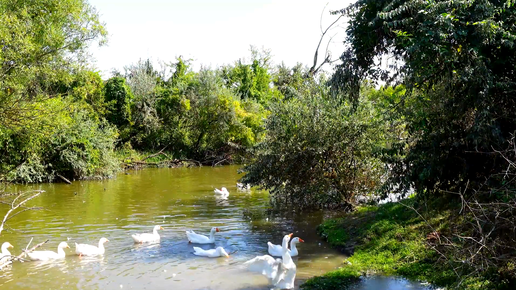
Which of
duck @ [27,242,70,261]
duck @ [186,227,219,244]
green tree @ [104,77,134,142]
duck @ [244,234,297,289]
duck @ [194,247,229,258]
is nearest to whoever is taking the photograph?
duck @ [244,234,297,289]

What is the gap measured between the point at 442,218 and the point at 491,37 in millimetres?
5378

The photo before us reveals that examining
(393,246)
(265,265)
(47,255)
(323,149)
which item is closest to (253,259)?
(265,265)

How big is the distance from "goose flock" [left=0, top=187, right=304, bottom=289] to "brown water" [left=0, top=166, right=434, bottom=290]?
7.8 inches

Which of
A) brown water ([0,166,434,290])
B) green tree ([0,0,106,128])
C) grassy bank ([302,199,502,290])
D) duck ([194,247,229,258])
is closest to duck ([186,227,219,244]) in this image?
brown water ([0,166,434,290])

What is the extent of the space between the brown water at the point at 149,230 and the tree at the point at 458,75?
380cm

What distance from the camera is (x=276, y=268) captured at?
34.1 ft

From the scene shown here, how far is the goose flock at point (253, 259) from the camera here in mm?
10234

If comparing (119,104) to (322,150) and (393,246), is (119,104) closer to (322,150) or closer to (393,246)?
(322,150)

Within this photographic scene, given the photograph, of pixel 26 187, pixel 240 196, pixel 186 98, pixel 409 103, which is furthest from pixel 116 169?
pixel 409 103

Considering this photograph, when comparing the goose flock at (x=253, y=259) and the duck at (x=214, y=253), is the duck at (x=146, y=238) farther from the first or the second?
the duck at (x=214, y=253)

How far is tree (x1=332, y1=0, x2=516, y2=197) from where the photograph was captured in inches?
299

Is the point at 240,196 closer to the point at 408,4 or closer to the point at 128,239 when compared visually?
the point at 128,239

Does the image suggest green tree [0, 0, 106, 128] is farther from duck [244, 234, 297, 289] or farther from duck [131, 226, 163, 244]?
duck [244, 234, 297, 289]

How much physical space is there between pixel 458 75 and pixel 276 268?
18.2ft
